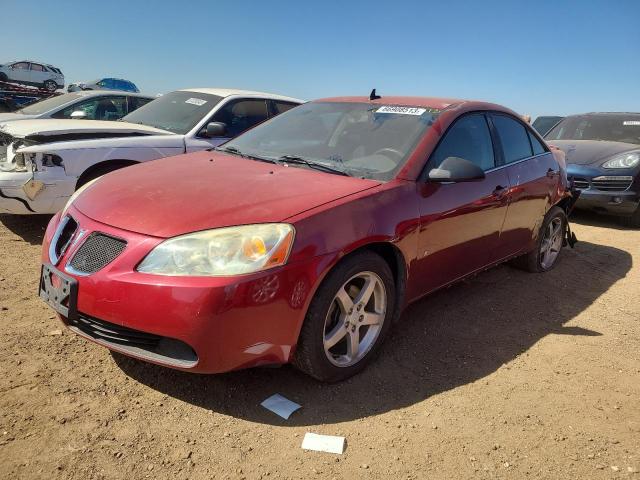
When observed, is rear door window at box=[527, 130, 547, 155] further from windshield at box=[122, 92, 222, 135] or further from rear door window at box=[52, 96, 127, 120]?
rear door window at box=[52, 96, 127, 120]

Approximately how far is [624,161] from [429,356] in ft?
19.2

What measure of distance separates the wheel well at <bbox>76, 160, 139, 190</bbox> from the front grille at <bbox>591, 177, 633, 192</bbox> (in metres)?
A: 6.23

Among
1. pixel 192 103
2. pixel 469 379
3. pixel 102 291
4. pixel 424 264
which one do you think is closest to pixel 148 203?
pixel 102 291

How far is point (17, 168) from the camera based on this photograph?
455 centimetres

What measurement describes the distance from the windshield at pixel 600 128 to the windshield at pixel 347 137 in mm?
6246

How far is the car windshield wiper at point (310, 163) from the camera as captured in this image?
2998 mm

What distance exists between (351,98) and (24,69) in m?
31.8

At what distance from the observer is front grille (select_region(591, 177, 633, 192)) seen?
706 centimetres

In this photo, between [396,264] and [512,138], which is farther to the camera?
[512,138]

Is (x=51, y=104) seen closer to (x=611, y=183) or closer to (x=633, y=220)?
(x=611, y=183)

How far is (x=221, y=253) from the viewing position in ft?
7.23

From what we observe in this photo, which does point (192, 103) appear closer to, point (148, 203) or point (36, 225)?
point (36, 225)

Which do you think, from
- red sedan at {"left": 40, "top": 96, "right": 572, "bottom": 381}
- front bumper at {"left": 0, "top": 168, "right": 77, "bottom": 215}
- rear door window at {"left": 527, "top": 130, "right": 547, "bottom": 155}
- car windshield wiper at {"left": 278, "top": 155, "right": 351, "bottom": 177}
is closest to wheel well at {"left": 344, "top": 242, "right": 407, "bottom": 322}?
red sedan at {"left": 40, "top": 96, "right": 572, "bottom": 381}

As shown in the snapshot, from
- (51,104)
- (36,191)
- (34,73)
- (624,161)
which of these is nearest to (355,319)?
(36,191)
